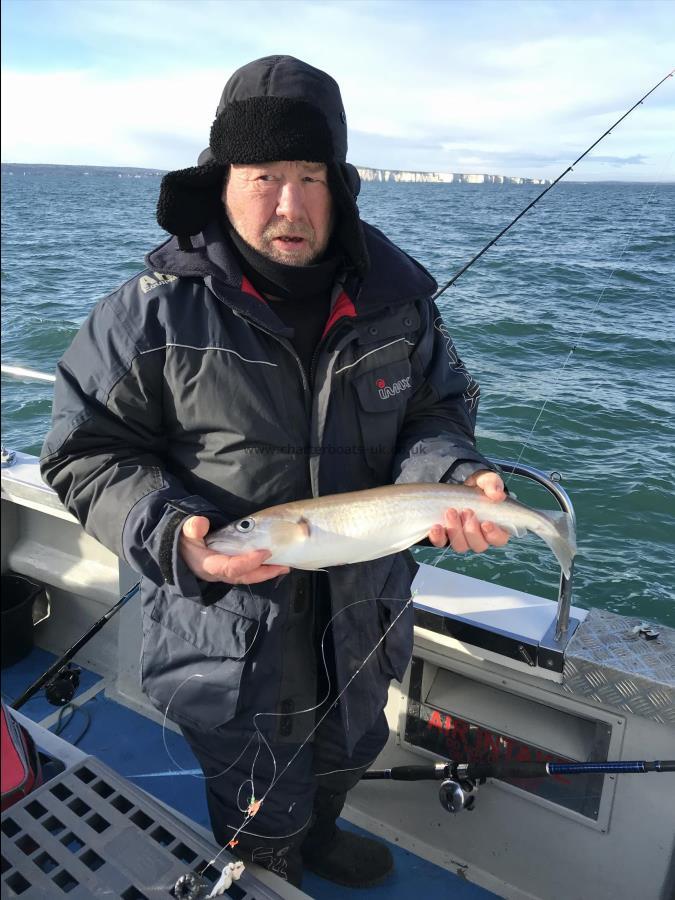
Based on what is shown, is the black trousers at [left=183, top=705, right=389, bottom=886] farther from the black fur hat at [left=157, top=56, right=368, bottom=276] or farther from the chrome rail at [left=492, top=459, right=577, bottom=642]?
the black fur hat at [left=157, top=56, right=368, bottom=276]

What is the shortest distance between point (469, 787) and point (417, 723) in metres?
0.42

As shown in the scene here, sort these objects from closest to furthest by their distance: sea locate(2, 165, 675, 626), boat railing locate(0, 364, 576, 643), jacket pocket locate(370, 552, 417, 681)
A: jacket pocket locate(370, 552, 417, 681) → boat railing locate(0, 364, 576, 643) → sea locate(2, 165, 675, 626)

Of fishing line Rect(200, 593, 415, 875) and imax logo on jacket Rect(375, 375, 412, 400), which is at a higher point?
imax logo on jacket Rect(375, 375, 412, 400)

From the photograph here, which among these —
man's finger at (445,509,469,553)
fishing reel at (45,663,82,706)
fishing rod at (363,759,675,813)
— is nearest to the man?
man's finger at (445,509,469,553)

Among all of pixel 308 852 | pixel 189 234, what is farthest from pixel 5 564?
pixel 189 234

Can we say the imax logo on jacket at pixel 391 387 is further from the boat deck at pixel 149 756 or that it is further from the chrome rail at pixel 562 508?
the boat deck at pixel 149 756

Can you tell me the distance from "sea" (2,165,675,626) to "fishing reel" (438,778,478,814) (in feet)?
9.82

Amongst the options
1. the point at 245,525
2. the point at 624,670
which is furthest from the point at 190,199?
the point at 624,670

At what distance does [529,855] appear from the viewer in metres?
3.40

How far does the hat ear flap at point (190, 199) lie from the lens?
255 cm

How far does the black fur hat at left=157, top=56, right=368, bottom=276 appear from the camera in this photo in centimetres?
244

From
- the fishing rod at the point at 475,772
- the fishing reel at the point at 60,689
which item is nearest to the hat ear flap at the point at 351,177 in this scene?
the fishing rod at the point at 475,772

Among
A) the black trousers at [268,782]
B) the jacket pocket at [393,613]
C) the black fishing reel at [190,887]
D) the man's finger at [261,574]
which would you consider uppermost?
the man's finger at [261,574]

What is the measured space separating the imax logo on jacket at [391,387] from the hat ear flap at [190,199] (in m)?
0.86
